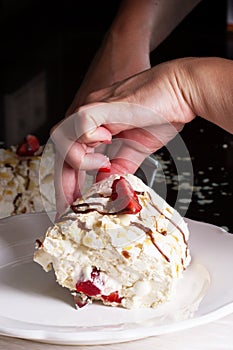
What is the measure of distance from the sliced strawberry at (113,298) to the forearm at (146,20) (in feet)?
2.49

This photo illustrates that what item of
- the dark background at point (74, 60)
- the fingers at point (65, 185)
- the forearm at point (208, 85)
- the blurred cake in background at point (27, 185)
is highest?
the forearm at point (208, 85)

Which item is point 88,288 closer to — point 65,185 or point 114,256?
point 114,256

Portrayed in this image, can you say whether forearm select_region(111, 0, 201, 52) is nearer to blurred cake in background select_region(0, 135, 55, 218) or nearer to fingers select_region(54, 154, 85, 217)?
blurred cake in background select_region(0, 135, 55, 218)

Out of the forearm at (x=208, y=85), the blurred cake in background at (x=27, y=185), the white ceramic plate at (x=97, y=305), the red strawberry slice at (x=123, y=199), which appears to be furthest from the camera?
the blurred cake in background at (x=27, y=185)

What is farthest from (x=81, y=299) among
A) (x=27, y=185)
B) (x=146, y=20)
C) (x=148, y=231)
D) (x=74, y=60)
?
(x=74, y=60)

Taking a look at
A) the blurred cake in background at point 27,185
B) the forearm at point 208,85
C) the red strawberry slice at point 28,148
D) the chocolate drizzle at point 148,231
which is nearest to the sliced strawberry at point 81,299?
the chocolate drizzle at point 148,231

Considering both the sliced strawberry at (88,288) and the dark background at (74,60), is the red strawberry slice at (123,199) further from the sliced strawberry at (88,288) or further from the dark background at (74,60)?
the dark background at (74,60)

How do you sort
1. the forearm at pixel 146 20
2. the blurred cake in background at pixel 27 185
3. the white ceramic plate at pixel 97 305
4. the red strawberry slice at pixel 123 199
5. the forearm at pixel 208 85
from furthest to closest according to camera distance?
1. the forearm at pixel 146 20
2. the blurred cake in background at pixel 27 185
3. the forearm at pixel 208 85
4. the red strawberry slice at pixel 123 199
5. the white ceramic plate at pixel 97 305

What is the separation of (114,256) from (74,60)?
5.52 ft

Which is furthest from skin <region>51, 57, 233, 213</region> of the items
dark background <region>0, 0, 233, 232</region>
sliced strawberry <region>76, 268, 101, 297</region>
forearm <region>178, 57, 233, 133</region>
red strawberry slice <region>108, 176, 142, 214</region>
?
dark background <region>0, 0, 233, 232</region>

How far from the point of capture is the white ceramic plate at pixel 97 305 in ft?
3.87

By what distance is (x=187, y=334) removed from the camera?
123cm

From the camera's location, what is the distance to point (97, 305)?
1.28 m

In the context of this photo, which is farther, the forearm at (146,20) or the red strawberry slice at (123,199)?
the forearm at (146,20)
